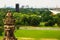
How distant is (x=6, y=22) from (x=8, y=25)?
269mm

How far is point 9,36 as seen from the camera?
17828 mm

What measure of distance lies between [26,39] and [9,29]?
3284 centimetres

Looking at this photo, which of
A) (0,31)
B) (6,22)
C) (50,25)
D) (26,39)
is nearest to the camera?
(6,22)

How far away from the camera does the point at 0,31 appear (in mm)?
56719

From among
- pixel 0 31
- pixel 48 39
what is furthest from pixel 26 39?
pixel 0 31

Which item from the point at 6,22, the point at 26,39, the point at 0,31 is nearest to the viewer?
the point at 6,22

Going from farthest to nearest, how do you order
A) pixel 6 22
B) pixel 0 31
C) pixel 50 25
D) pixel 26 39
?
pixel 50 25 < pixel 0 31 < pixel 26 39 < pixel 6 22

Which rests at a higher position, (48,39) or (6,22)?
(6,22)

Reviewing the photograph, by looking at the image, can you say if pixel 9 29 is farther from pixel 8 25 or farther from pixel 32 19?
pixel 32 19

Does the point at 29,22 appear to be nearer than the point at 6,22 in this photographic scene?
No

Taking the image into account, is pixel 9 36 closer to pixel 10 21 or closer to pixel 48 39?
pixel 10 21

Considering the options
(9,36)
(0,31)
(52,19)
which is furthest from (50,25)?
(9,36)

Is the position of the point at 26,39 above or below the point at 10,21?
below

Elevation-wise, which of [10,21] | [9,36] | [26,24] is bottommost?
[26,24]
